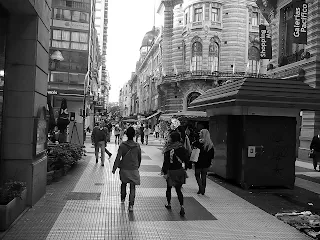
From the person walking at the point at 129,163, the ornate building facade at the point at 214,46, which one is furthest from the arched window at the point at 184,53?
the person walking at the point at 129,163

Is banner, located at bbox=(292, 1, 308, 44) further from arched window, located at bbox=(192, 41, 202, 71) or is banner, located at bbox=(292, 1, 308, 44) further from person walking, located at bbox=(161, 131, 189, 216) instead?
arched window, located at bbox=(192, 41, 202, 71)

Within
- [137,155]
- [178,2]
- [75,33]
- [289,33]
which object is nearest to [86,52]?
[75,33]

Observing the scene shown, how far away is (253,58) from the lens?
1652 inches

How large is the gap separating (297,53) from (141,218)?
18.9 metres

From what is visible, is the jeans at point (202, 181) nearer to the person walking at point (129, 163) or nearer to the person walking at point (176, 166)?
the person walking at point (176, 166)

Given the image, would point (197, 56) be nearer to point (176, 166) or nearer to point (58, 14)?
point (58, 14)

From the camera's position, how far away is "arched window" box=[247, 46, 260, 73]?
137 ft

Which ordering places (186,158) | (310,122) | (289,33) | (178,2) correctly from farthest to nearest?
(178,2)
(289,33)
(310,122)
(186,158)

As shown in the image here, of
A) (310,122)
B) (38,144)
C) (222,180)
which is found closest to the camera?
(38,144)

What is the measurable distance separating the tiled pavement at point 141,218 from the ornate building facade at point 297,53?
12.9 m

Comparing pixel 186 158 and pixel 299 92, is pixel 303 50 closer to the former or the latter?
pixel 299 92

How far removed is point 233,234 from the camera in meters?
5.82

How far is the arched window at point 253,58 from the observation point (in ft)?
137

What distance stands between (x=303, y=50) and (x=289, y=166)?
13.5 m
